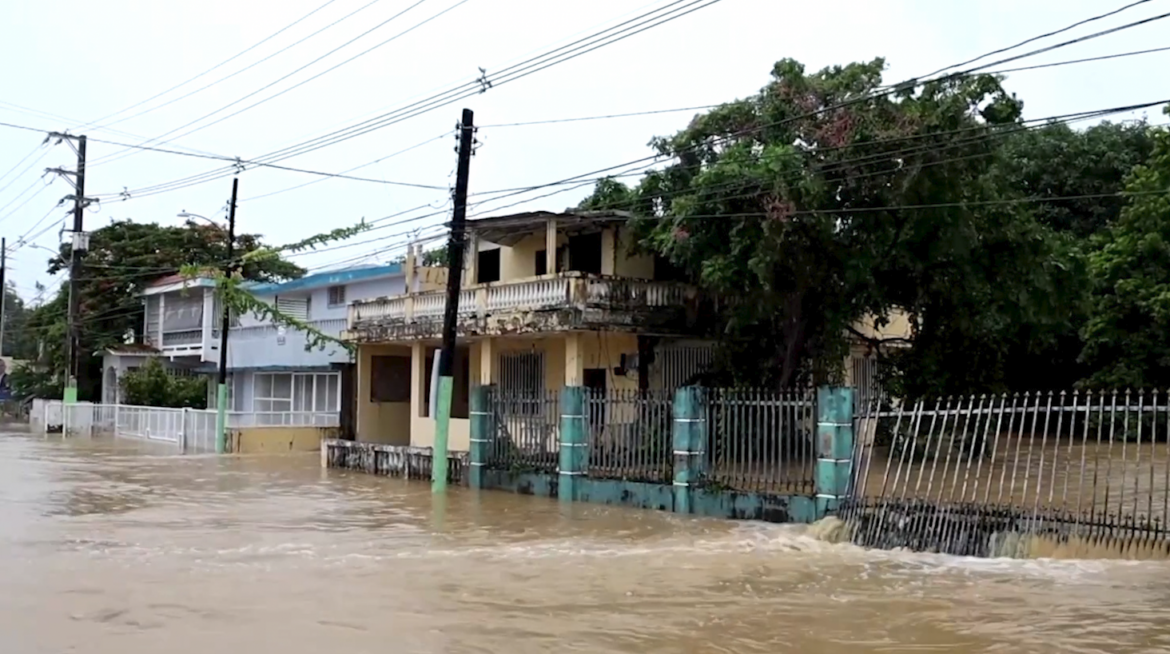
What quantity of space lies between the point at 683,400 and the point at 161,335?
32.0 m

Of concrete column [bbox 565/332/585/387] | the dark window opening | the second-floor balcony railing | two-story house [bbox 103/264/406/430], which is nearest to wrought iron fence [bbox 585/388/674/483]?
concrete column [bbox 565/332/585/387]

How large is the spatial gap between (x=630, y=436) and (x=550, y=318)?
4723 mm

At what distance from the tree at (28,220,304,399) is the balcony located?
22961 mm

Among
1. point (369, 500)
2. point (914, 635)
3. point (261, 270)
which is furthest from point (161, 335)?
point (914, 635)

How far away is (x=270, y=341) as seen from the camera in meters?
36.0

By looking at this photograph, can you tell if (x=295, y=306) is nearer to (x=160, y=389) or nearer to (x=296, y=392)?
(x=296, y=392)

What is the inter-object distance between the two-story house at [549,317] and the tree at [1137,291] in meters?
11.0

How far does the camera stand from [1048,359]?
3105 cm

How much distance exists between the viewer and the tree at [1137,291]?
26.2 metres

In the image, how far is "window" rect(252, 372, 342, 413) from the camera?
3544 centimetres

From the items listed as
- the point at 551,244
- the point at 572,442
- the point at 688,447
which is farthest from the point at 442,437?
the point at 551,244

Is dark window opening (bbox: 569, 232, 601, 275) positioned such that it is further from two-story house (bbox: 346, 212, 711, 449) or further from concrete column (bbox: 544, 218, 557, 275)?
concrete column (bbox: 544, 218, 557, 275)

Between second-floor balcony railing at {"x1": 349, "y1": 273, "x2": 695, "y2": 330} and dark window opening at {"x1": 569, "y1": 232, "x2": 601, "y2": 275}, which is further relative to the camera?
dark window opening at {"x1": 569, "y1": 232, "x2": 601, "y2": 275}

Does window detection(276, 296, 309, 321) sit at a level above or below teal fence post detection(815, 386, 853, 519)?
above
